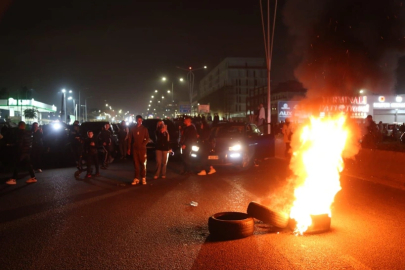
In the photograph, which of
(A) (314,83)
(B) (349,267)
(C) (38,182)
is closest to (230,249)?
(B) (349,267)

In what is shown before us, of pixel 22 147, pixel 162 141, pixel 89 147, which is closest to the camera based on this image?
pixel 22 147

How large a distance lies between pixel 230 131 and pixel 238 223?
9.43 metres

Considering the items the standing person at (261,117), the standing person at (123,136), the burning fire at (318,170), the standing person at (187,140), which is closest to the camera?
the burning fire at (318,170)

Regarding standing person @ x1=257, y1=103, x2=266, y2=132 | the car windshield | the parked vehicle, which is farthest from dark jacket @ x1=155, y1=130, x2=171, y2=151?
standing person @ x1=257, y1=103, x2=266, y2=132

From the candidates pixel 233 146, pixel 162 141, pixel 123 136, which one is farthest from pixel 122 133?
pixel 162 141

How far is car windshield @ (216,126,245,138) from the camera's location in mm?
14836

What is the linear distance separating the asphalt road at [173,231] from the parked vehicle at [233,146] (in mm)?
3038

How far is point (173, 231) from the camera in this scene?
6230mm

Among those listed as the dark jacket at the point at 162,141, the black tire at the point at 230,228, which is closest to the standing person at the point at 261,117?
the dark jacket at the point at 162,141

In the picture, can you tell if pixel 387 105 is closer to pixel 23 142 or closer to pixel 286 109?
pixel 286 109

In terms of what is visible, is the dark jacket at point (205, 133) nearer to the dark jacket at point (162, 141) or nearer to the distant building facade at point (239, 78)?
the dark jacket at point (162, 141)

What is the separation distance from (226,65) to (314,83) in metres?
78.8

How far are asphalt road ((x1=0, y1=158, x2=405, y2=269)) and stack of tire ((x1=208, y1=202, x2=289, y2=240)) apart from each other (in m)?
0.14

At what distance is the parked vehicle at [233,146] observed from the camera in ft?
45.2
